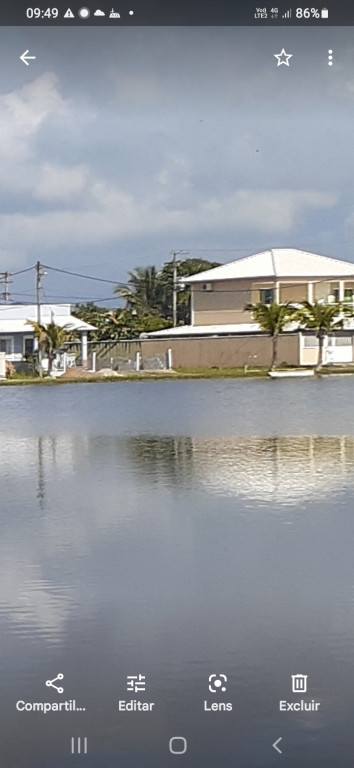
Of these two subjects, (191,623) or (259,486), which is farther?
(259,486)

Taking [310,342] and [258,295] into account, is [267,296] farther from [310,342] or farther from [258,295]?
[310,342]

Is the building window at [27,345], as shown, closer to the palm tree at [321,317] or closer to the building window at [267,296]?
the palm tree at [321,317]

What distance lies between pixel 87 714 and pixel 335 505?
105 inches

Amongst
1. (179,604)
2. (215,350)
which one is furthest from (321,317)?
(179,604)

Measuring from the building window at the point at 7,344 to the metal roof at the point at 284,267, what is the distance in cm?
753

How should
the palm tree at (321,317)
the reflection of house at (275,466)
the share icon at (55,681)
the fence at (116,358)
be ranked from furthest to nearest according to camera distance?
the fence at (116,358), the palm tree at (321,317), the reflection of house at (275,466), the share icon at (55,681)

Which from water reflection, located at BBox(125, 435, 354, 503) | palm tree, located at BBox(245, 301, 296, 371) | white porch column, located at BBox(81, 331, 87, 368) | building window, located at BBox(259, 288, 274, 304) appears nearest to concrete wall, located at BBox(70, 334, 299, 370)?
white porch column, located at BBox(81, 331, 87, 368)

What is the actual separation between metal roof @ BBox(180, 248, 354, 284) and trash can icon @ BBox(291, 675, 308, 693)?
275 centimetres

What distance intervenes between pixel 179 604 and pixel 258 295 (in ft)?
26.0

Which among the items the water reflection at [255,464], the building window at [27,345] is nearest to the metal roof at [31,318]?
the building window at [27,345]

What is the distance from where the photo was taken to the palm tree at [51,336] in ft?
54.6

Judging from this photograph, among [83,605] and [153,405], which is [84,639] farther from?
[153,405]

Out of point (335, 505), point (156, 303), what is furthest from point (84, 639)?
point (156, 303)

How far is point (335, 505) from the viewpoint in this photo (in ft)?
13.8
